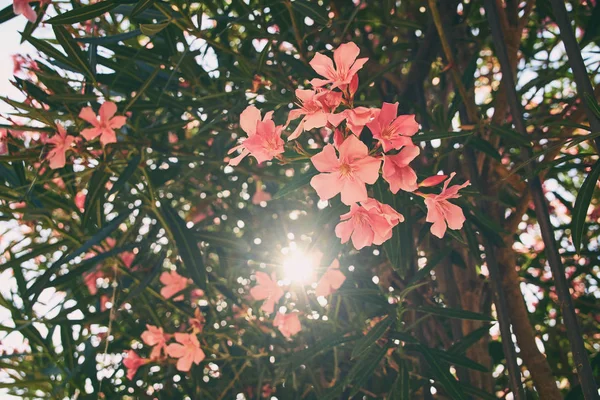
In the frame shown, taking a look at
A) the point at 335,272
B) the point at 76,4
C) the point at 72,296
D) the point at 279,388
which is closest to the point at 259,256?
the point at 335,272

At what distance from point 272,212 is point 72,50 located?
0.84 metres

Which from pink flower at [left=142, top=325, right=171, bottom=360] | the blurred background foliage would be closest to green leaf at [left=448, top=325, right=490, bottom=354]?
the blurred background foliage

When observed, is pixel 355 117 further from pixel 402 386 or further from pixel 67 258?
pixel 67 258

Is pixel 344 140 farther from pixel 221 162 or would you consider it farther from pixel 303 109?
pixel 221 162

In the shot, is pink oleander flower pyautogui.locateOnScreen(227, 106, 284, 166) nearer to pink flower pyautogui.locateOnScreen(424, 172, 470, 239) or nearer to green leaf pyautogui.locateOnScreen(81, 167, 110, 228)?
pink flower pyautogui.locateOnScreen(424, 172, 470, 239)

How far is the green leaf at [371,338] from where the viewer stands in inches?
40.2

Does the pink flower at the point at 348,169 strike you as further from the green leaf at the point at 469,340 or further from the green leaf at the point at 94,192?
the green leaf at the point at 94,192

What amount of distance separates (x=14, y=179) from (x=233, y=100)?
59 centimetres

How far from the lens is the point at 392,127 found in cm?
75

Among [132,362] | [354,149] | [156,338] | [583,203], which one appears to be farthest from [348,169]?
[132,362]

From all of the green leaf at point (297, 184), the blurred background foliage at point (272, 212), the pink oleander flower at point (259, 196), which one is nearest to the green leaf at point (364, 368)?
the blurred background foliage at point (272, 212)

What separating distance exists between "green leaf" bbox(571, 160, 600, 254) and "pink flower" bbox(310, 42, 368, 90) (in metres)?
0.42

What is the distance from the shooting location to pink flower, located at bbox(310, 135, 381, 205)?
0.74 meters

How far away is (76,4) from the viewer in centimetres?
118
